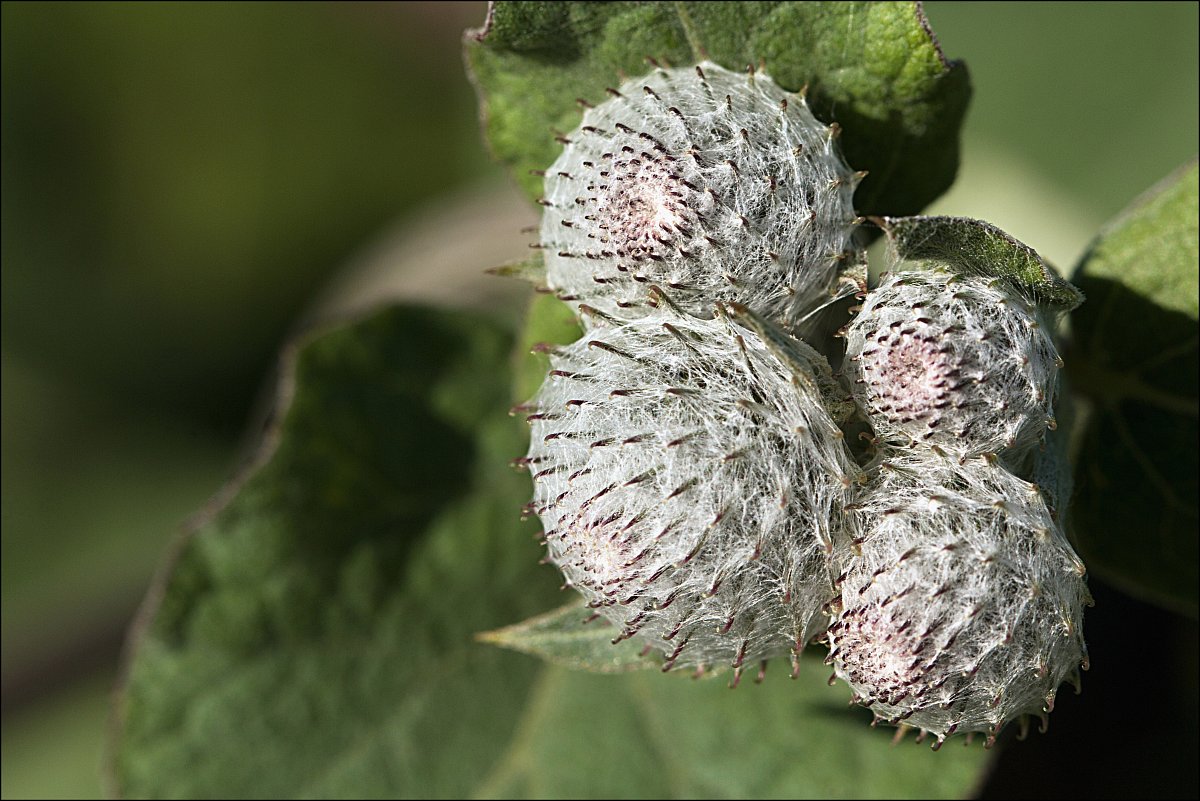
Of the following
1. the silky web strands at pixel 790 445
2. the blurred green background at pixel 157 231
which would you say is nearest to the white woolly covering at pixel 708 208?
the silky web strands at pixel 790 445

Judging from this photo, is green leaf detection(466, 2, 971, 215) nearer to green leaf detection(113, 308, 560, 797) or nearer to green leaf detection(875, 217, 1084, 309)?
green leaf detection(875, 217, 1084, 309)

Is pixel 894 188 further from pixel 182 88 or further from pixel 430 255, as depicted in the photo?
pixel 182 88

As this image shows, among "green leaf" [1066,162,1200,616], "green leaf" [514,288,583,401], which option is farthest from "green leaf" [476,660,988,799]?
"green leaf" [514,288,583,401]

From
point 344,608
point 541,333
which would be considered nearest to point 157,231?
point 344,608

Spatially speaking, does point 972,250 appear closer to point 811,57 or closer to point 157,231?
point 811,57

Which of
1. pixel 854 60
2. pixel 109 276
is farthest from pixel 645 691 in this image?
pixel 109 276
